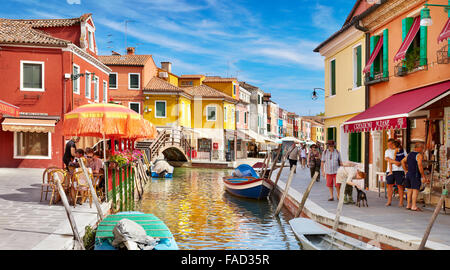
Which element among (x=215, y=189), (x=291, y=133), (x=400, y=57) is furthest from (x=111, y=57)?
(x=291, y=133)

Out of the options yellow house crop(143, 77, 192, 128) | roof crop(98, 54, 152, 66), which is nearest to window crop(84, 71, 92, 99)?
roof crop(98, 54, 152, 66)

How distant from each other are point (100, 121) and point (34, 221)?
4.19 metres

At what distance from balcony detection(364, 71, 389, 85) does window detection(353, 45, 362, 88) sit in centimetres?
106

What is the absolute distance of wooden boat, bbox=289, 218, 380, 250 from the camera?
7.20 meters

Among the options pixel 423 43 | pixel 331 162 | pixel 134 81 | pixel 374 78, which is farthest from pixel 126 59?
pixel 423 43

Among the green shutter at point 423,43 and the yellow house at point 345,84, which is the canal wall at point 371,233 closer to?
the green shutter at point 423,43

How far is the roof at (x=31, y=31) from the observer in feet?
72.7

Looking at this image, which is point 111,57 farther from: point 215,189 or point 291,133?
point 291,133

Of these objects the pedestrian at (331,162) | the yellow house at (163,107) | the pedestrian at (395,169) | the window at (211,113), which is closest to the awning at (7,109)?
the pedestrian at (331,162)

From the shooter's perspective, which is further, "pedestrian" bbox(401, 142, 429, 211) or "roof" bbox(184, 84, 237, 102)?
"roof" bbox(184, 84, 237, 102)

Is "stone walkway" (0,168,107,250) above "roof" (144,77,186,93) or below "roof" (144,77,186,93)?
below

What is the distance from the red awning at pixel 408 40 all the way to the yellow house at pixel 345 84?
3.18 metres

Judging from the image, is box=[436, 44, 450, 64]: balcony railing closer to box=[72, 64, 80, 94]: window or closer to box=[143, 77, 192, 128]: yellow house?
box=[72, 64, 80, 94]: window
